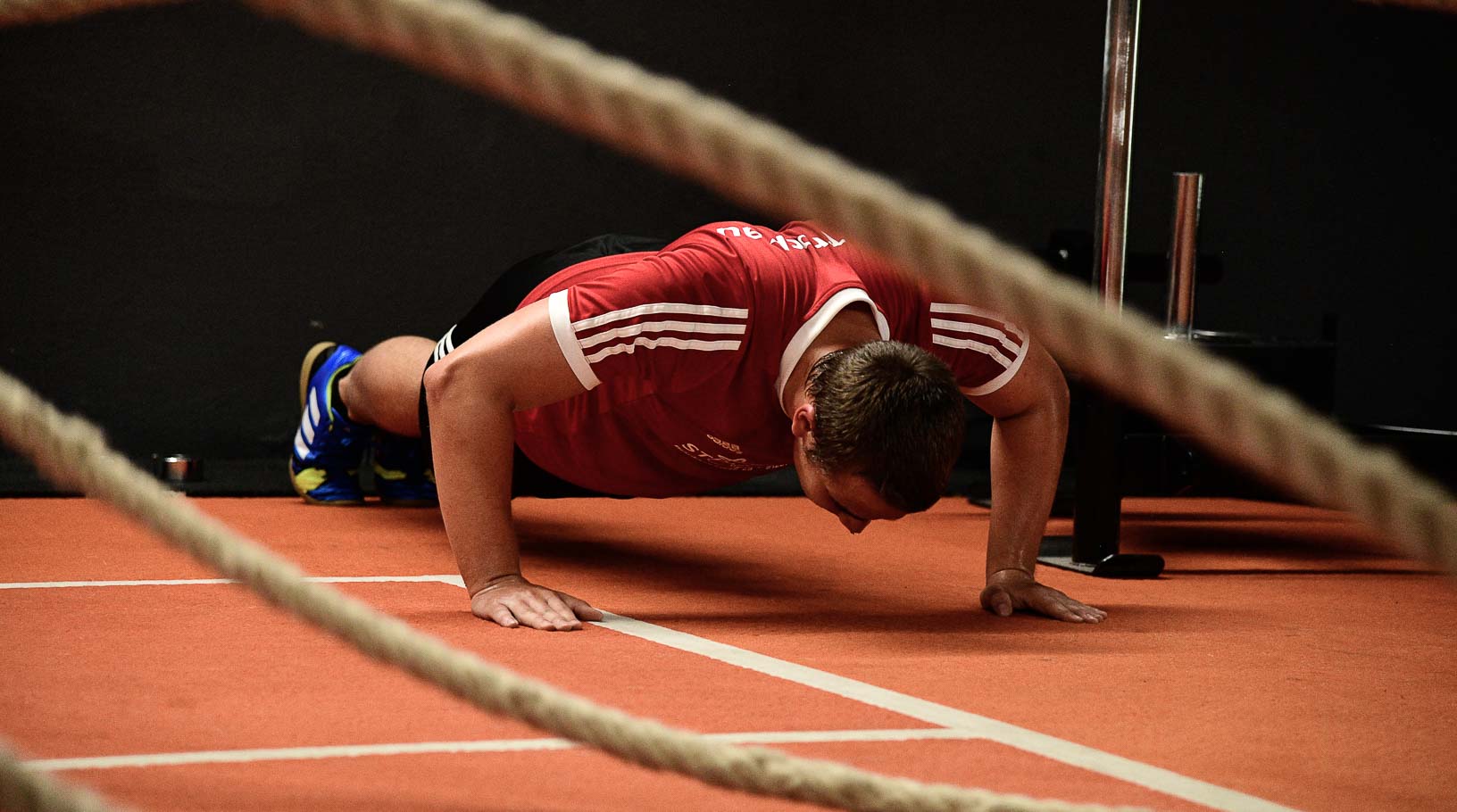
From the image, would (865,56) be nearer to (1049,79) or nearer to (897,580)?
(1049,79)

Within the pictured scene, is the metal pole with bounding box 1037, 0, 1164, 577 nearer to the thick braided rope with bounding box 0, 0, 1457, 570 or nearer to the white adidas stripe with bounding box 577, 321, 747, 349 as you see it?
the white adidas stripe with bounding box 577, 321, 747, 349

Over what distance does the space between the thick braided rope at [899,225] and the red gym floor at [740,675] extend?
2.12 ft

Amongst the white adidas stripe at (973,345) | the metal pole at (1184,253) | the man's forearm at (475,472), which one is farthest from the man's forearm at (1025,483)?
the metal pole at (1184,253)

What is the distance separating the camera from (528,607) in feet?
5.80

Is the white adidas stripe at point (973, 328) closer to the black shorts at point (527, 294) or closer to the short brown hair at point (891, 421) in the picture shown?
the short brown hair at point (891, 421)

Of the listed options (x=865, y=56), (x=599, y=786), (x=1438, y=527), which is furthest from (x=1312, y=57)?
(x=1438, y=527)

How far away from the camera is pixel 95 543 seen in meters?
2.33

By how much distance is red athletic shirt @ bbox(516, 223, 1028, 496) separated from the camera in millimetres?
1753

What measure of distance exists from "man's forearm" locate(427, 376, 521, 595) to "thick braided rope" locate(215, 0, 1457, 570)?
3.82 feet

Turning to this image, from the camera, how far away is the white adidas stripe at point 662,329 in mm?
1727

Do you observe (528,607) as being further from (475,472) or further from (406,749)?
(406,749)

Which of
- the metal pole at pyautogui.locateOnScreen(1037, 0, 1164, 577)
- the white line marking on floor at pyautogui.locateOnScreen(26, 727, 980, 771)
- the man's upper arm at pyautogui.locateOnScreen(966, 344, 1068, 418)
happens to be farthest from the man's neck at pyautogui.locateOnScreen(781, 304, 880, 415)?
the metal pole at pyautogui.locateOnScreen(1037, 0, 1164, 577)

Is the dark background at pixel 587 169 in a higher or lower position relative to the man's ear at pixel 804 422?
higher

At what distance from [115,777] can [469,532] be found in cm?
71
